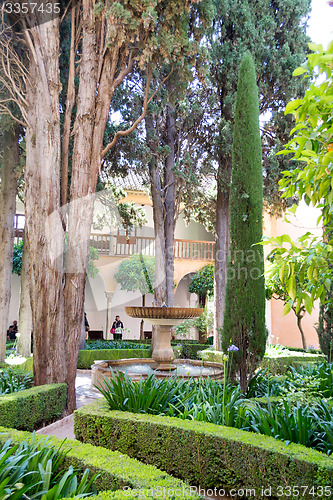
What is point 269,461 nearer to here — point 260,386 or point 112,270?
point 260,386

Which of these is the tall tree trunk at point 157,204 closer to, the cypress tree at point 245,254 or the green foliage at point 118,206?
the green foliage at point 118,206

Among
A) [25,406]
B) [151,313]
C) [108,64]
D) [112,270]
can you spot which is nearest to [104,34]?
[108,64]

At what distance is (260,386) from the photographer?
16.8ft

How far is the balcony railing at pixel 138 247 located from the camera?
634 inches

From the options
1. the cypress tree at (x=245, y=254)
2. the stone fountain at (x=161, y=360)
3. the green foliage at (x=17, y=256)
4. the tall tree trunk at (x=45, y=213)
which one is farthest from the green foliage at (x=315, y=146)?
the green foliage at (x=17, y=256)

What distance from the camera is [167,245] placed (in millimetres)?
10891

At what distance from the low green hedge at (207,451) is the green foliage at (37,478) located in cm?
105

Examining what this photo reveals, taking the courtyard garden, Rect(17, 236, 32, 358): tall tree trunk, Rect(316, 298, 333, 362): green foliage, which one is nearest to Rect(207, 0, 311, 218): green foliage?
the courtyard garden

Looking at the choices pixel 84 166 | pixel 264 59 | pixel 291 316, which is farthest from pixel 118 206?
pixel 291 316

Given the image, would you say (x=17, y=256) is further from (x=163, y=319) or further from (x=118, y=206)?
(x=163, y=319)

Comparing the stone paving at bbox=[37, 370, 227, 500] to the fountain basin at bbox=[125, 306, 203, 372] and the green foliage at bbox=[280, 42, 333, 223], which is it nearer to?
the fountain basin at bbox=[125, 306, 203, 372]

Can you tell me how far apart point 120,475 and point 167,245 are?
8673 mm

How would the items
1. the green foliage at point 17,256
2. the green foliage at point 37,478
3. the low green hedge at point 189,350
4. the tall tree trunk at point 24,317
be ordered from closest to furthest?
the green foliage at point 37,478
the tall tree trunk at point 24,317
the low green hedge at point 189,350
the green foliage at point 17,256

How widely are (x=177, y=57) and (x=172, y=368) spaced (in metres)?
5.09
